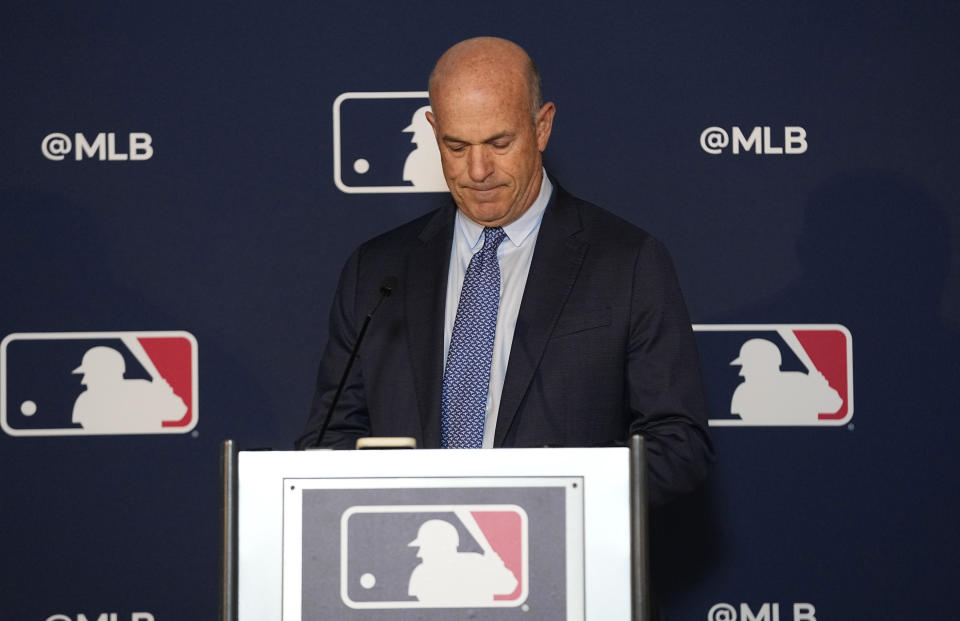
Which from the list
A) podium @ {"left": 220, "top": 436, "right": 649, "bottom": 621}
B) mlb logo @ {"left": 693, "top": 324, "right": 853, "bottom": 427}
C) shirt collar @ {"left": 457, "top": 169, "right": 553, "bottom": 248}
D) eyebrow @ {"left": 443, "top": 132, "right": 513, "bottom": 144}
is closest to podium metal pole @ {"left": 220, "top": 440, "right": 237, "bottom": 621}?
podium @ {"left": 220, "top": 436, "right": 649, "bottom": 621}

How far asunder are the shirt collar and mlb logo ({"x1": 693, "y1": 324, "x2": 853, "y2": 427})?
2.76 feet

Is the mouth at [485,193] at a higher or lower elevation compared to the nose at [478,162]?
lower

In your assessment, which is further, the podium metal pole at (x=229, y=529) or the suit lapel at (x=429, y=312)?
the suit lapel at (x=429, y=312)

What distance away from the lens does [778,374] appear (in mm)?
2891

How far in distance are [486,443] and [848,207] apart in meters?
1.38

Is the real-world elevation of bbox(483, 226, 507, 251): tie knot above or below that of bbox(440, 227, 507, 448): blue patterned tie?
above

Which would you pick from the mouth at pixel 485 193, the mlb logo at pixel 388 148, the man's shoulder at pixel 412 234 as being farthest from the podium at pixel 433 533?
the mlb logo at pixel 388 148

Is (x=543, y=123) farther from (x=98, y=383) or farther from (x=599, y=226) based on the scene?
(x=98, y=383)

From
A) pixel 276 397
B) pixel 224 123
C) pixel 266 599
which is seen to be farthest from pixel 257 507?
pixel 224 123

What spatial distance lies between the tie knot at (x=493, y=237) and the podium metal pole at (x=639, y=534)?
99cm

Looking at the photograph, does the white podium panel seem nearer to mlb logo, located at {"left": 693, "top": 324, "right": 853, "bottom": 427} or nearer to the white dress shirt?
the white dress shirt

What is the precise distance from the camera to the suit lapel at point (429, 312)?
79.9 inches

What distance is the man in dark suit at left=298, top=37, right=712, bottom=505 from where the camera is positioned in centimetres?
200

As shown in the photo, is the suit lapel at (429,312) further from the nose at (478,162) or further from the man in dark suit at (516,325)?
the nose at (478,162)
